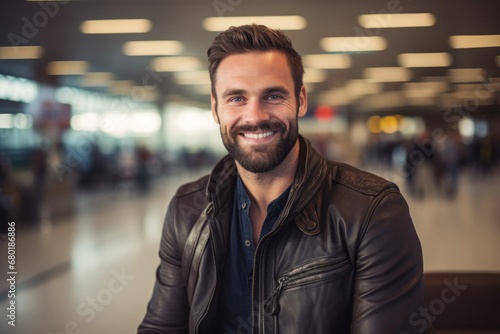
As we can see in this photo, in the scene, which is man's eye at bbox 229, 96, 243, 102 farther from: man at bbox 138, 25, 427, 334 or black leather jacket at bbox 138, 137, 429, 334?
black leather jacket at bbox 138, 137, 429, 334

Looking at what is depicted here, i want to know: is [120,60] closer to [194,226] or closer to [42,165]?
[42,165]

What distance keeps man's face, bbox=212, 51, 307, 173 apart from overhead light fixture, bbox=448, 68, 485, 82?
23.1 ft

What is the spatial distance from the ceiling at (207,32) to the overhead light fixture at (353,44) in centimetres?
14

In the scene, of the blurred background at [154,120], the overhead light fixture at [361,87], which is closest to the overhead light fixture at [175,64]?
the blurred background at [154,120]

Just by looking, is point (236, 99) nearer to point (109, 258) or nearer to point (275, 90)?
point (275, 90)

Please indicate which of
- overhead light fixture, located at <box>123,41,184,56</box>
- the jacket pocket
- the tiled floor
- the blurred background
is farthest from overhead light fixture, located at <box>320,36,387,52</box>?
the jacket pocket

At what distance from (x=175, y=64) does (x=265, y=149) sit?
25.1ft

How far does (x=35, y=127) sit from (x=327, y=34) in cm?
513

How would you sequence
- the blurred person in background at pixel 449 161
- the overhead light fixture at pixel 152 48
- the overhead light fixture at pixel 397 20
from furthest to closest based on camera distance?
the blurred person in background at pixel 449 161
the overhead light fixture at pixel 152 48
the overhead light fixture at pixel 397 20

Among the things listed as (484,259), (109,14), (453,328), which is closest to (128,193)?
(109,14)

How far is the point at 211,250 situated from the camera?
1349 mm

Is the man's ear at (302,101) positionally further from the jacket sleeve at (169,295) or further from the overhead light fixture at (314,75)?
the overhead light fixture at (314,75)

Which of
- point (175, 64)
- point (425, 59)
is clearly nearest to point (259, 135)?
point (425, 59)

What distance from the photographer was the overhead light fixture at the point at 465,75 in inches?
301
